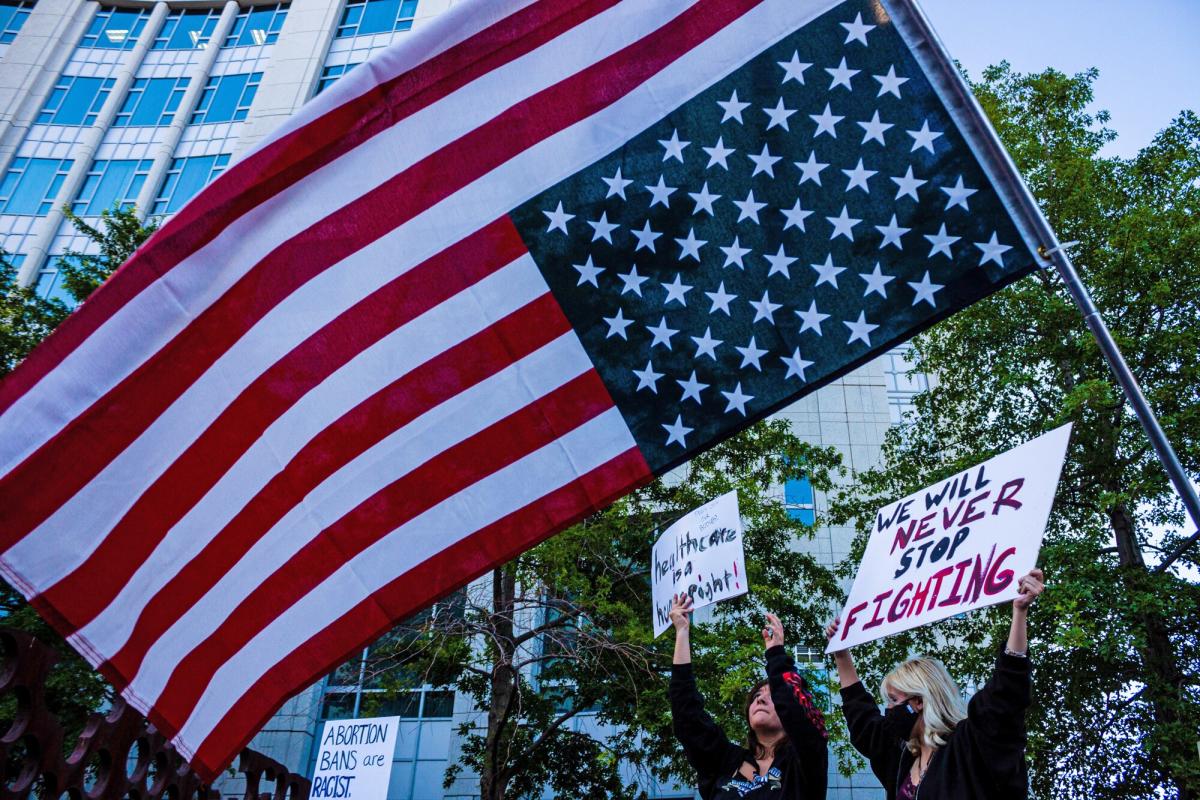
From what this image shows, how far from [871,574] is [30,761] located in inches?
150

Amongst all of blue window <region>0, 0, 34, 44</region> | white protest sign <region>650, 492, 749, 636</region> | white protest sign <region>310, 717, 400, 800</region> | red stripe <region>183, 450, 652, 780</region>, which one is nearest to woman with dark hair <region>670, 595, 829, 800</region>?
white protest sign <region>650, 492, 749, 636</region>

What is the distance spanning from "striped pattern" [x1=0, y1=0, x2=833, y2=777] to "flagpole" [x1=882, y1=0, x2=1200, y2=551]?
43 cm

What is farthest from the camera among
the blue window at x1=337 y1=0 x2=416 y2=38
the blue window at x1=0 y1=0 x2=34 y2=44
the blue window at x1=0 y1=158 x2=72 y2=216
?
the blue window at x1=0 y1=0 x2=34 y2=44

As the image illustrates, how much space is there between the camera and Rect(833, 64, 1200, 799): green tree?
41.4 feet

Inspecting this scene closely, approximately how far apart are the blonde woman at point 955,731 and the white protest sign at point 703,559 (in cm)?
157

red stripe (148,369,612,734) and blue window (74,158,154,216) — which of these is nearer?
red stripe (148,369,612,734)

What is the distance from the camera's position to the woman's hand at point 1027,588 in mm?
3127

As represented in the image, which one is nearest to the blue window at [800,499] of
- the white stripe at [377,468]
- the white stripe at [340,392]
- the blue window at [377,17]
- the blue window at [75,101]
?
the white stripe at [377,468]

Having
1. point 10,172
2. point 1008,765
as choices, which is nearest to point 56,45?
point 10,172

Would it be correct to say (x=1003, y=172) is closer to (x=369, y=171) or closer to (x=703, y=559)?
(x=369, y=171)

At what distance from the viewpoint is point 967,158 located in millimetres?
3545

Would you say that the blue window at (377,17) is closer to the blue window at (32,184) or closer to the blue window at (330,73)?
the blue window at (330,73)

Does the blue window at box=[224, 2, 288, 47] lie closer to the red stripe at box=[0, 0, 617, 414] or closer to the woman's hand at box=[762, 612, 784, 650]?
the red stripe at box=[0, 0, 617, 414]

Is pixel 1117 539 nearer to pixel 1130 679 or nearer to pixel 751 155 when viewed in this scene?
pixel 1130 679
